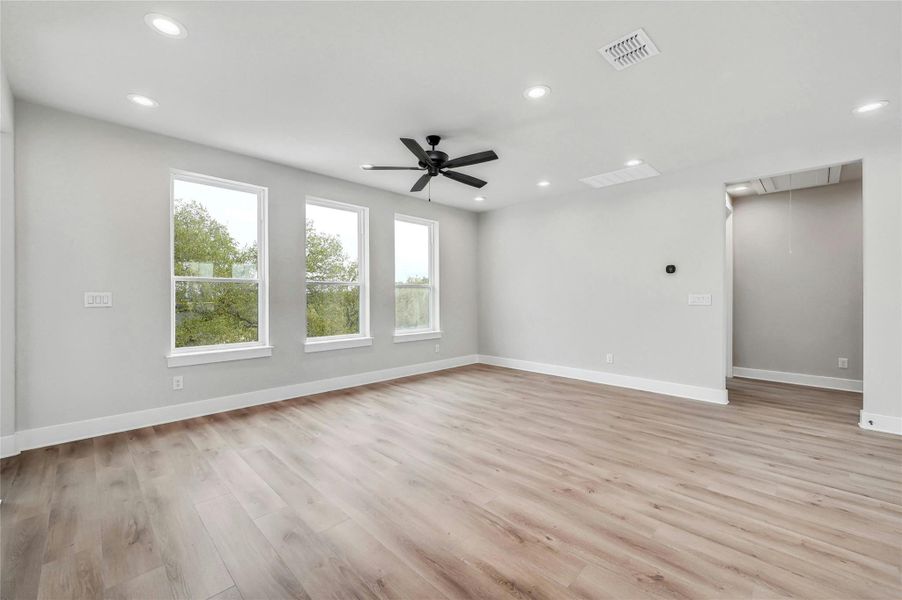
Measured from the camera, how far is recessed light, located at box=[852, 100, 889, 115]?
2.98 m

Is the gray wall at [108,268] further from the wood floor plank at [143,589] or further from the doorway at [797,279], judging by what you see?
the doorway at [797,279]

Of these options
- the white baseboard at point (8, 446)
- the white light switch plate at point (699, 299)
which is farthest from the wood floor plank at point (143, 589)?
the white light switch plate at point (699, 299)

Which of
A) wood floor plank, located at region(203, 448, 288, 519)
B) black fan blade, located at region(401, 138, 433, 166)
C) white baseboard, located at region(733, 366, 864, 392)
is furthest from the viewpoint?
white baseboard, located at region(733, 366, 864, 392)

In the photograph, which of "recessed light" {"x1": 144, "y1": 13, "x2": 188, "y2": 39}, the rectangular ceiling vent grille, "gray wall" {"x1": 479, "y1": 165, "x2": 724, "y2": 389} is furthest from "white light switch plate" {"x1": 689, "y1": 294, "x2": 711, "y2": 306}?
"recessed light" {"x1": 144, "y1": 13, "x2": 188, "y2": 39}

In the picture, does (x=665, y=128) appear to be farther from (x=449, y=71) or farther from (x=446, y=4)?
(x=446, y=4)

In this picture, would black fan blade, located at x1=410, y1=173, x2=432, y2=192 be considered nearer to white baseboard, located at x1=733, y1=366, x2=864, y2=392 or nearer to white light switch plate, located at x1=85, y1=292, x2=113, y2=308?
white light switch plate, located at x1=85, y1=292, x2=113, y2=308

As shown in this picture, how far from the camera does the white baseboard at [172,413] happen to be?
3.04 metres

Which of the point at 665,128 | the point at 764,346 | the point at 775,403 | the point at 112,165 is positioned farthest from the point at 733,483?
the point at 112,165

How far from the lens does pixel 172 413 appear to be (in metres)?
3.67

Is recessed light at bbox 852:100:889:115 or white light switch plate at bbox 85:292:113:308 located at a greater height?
recessed light at bbox 852:100:889:115

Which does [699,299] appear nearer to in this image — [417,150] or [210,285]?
[417,150]

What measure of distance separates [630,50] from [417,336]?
449 centimetres

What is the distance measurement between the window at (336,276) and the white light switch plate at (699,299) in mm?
4161

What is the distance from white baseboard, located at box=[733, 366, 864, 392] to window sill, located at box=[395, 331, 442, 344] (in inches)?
185
